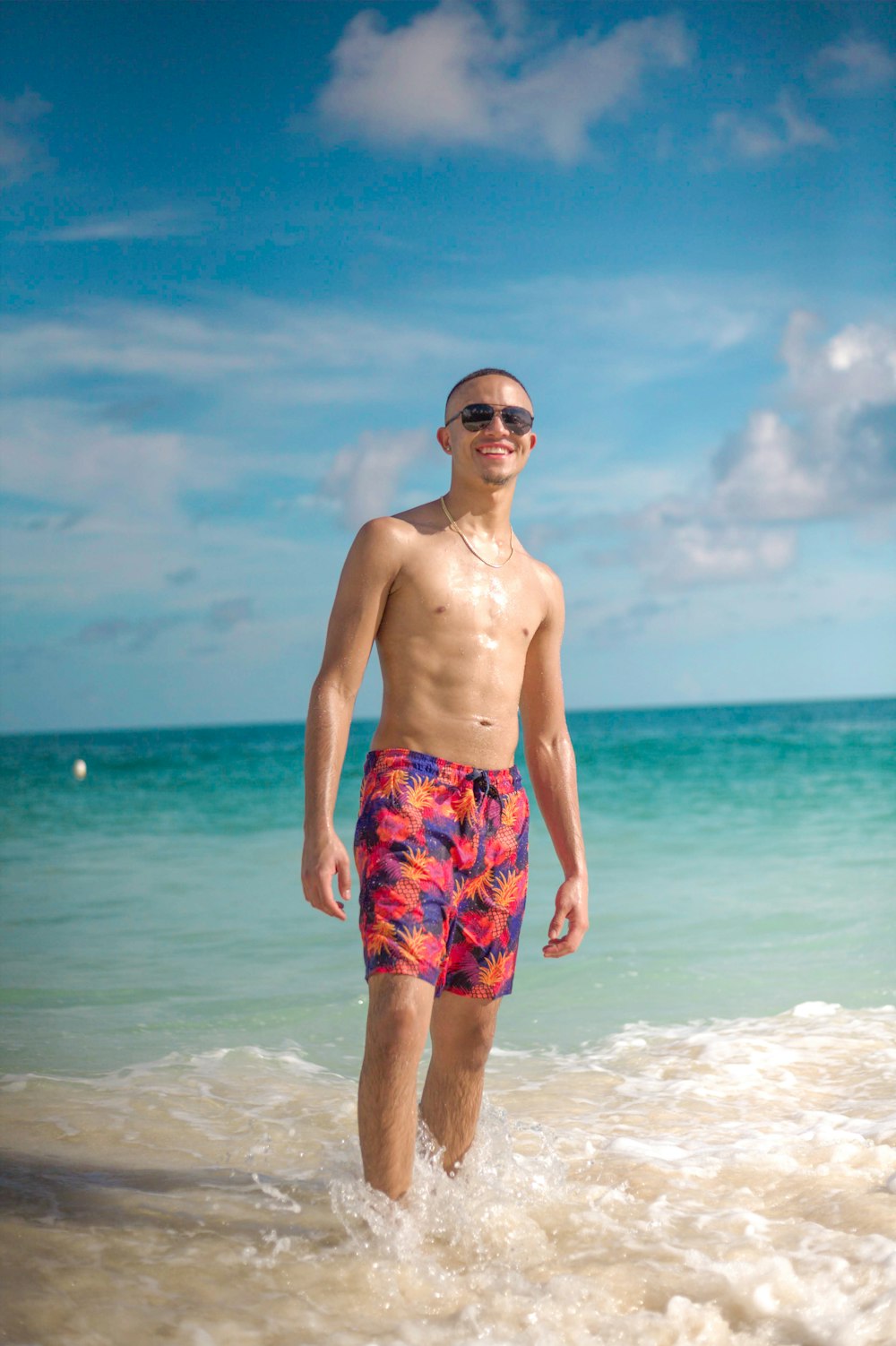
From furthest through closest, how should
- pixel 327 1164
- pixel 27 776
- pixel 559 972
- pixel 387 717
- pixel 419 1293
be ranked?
pixel 27 776 → pixel 559 972 → pixel 327 1164 → pixel 387 717 → pixel 419 1293

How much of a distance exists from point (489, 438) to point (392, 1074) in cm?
151

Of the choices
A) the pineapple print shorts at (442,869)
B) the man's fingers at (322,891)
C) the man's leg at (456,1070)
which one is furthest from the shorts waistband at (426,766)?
the man's leg at (456,1070)

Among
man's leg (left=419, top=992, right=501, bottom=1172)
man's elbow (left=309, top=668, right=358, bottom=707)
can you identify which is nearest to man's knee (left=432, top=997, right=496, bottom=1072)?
man's leg (left=419, top=992, right=501, bottom=1172)

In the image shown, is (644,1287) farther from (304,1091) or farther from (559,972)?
(559,972)

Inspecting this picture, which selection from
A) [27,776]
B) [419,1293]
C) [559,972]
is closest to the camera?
[419,1293]

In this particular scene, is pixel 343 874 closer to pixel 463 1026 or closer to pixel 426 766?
pixel 426 766

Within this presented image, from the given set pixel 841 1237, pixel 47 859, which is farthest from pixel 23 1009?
pixel 47 859

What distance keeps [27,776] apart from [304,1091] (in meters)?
36.2

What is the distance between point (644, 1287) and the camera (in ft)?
8.87

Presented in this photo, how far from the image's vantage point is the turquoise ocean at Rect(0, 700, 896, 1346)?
8.65 feet

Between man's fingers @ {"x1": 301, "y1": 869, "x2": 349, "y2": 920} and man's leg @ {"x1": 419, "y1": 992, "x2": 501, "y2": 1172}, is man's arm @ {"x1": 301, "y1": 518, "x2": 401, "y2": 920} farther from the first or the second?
man's leg @ {"x1": 419, "y1": 992, "x2": 501, "y2": 1172}

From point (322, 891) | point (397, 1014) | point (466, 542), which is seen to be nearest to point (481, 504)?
point (466, 542)

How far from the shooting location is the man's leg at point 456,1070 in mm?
2965

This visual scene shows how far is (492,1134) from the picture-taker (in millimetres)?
3287
